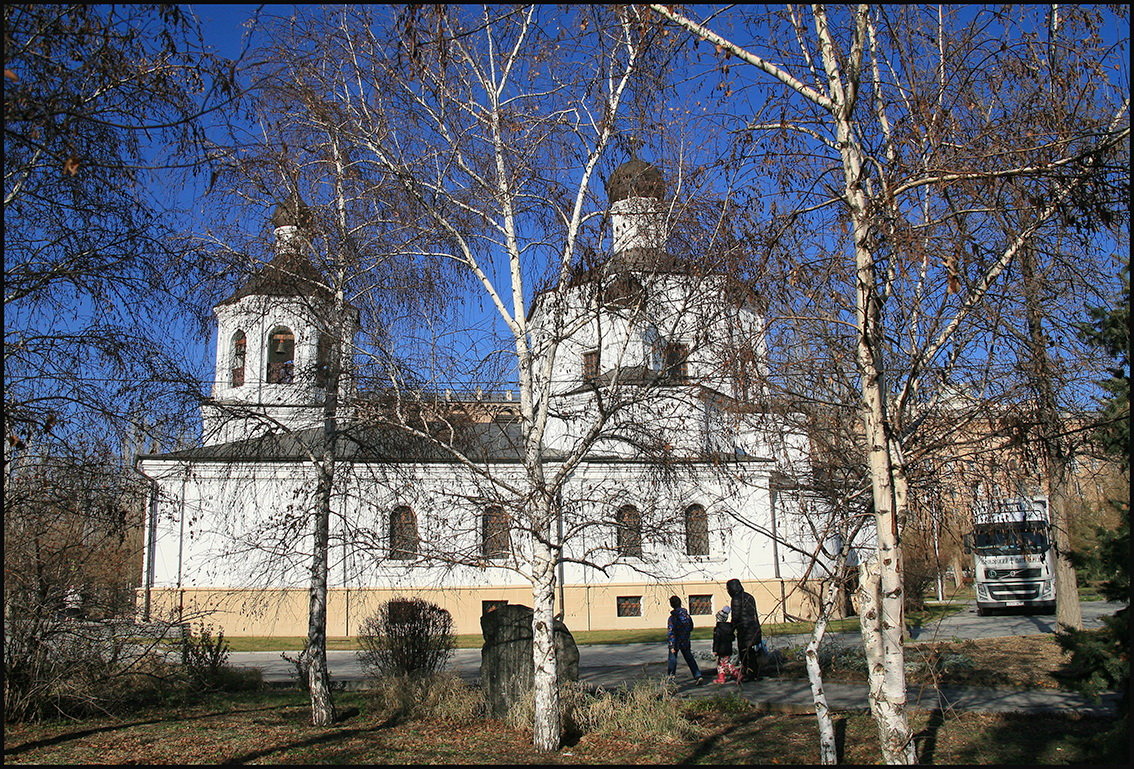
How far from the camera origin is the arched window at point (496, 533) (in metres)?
10.7

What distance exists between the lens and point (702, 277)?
9781 millimetres

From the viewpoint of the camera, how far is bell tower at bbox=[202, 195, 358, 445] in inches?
501

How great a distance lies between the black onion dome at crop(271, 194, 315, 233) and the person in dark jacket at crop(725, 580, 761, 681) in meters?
9.56

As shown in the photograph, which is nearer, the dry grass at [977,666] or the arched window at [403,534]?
the arched window at [403,534]

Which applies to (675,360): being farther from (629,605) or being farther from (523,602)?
(629,605)

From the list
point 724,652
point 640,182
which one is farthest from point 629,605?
point 640,182

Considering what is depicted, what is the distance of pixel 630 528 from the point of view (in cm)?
1066

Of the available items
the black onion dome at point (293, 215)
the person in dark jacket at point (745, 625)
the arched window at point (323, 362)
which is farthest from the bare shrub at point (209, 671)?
the person in dark jacket at point (745, 625)

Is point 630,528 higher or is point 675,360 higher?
point 675,360

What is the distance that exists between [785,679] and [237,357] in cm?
1121

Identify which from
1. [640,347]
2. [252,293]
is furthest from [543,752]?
[252,293]

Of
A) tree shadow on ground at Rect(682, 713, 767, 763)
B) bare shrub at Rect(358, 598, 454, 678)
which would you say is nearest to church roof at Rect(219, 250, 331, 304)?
bare shrub at Rect(358, 598, 454, 678)

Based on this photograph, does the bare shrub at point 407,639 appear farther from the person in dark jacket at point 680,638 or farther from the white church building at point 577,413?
the person in dark jacket at point 680,638

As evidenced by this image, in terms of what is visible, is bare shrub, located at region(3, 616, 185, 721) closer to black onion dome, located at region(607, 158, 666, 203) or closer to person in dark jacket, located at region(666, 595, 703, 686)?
person in dark jacket, located at region(666, 595, 703, 686)
